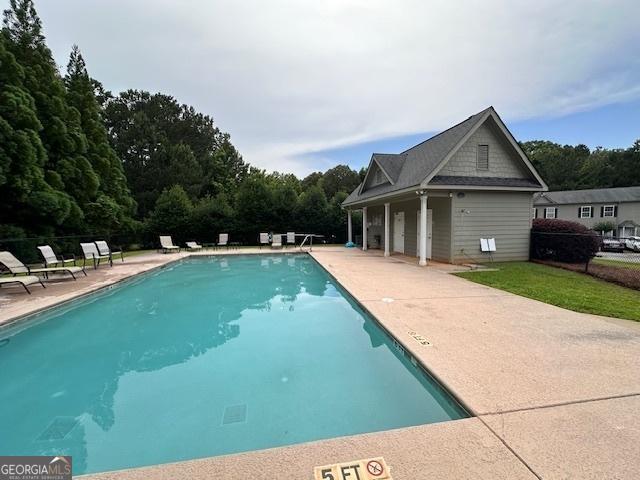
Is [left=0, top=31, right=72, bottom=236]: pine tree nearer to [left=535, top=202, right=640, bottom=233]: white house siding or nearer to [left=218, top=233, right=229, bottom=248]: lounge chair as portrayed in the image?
[left=218, top=233, right=229, bottom=248]: lounge chair

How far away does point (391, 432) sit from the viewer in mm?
2574

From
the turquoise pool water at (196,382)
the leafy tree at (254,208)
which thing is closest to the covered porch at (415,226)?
the leafy tree at (254,208)

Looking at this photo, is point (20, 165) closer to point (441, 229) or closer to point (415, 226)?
point (415, 226)

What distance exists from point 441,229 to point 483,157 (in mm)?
3129

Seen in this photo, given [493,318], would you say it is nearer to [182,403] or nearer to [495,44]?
[182,403]

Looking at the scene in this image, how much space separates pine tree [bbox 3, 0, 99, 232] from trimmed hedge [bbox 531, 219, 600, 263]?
20.3 m

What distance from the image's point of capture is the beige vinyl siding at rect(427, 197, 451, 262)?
1218 centimetres

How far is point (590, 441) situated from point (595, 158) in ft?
183

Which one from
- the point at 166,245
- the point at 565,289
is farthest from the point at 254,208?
the point at 565,289

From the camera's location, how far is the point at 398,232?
54.3 feet

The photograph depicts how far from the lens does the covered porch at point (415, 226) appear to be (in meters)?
12.0

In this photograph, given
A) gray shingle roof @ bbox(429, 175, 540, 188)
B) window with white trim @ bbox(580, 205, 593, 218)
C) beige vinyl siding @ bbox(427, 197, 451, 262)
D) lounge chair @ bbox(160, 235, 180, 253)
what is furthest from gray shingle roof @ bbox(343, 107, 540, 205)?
window with white trim @ bbox(580, 205, 593, 218)

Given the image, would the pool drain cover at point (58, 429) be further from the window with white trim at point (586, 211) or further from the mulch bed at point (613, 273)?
the window with white trim at point (586, 211)

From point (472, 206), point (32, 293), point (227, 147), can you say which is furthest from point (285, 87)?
point (227, 147)
